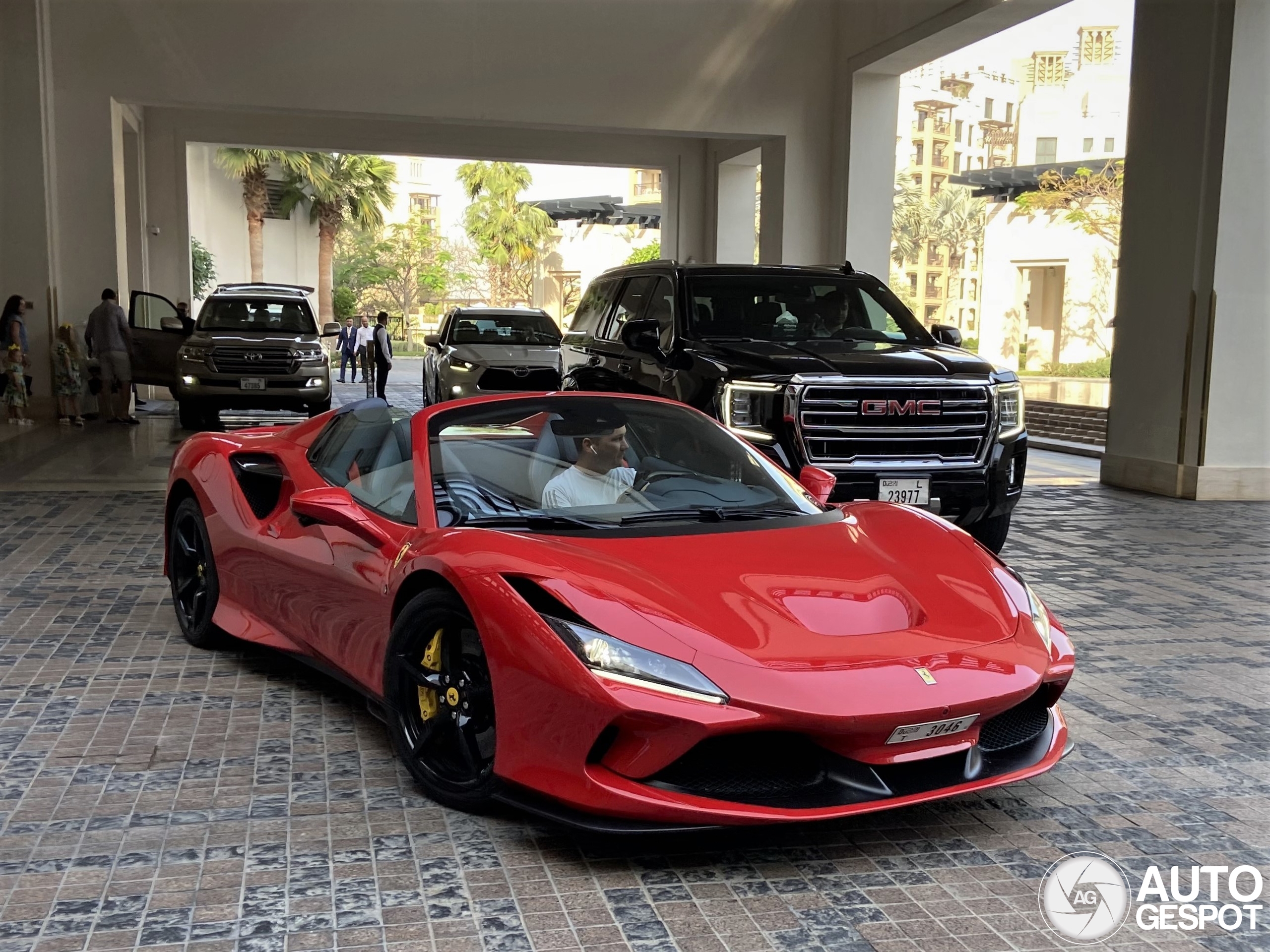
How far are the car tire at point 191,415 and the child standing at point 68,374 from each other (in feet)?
5.01

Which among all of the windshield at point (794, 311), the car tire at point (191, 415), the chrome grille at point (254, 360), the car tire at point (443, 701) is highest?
the windshield at point (794, 311)

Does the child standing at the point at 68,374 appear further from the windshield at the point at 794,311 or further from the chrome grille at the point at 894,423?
the chrome grille at the point at 894,423

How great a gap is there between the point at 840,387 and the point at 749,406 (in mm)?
587

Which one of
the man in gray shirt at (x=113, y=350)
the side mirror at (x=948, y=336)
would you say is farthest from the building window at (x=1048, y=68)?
the side mirror at (x=948, y=336)

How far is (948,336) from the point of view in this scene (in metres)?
9.53

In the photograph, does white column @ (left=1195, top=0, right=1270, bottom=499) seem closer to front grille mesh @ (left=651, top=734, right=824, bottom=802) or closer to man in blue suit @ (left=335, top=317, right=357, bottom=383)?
front grille mesh @ (left=651, top=734, right=824, bottom=802)

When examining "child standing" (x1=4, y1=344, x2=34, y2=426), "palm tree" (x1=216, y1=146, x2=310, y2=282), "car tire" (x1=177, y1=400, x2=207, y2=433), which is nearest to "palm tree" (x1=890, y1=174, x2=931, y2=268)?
"palm tree" (x1=216, y1=146, x2=310, y2=282)

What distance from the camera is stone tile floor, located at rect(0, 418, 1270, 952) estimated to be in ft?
10.0

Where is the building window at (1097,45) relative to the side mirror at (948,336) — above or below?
above

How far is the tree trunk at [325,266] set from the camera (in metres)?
50.2

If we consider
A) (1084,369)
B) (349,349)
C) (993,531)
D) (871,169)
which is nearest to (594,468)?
(993,531)

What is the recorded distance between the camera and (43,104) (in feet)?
54.2

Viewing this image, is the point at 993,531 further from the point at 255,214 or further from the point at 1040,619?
the point at 255,214

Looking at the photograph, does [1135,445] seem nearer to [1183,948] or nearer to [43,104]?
[1183,948]
